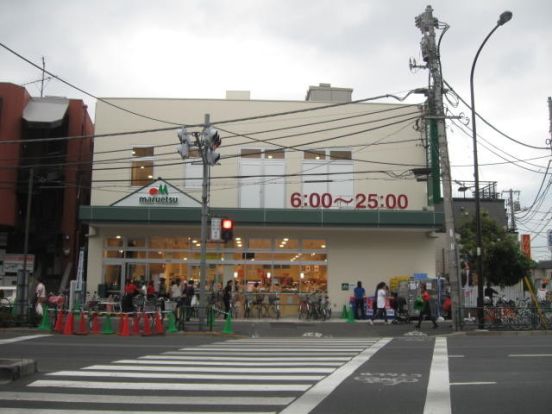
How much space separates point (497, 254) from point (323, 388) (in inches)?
1020

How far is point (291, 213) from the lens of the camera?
27234 millimetres

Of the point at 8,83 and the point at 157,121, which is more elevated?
the point at 8,83

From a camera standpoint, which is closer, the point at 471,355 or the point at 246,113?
the point at 471,355

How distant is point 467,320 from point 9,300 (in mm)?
19442

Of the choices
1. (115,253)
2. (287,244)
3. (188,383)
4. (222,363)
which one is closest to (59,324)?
(115,253)

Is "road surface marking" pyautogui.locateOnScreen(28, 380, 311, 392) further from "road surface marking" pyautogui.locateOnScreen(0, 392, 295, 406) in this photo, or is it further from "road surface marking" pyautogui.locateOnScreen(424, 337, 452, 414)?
"road surface marking" pyautogui.locateOnScreen(424, 337, 452, 414)

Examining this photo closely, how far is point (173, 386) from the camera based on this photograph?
9711 millimetres

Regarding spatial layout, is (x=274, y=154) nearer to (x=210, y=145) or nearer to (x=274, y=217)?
(x=274, y=217)

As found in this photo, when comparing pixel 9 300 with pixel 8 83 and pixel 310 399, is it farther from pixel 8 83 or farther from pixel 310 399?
pixel 310 399

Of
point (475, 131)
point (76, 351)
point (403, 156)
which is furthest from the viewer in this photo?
point (403, 156)

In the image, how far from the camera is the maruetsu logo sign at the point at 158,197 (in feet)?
90.5

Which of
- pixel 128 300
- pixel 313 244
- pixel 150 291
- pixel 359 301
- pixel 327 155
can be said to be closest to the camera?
pixel 128 300

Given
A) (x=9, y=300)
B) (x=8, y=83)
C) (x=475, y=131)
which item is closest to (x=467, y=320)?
(x=475, y=131)

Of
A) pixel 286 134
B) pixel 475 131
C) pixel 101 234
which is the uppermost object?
pixel 286 134
